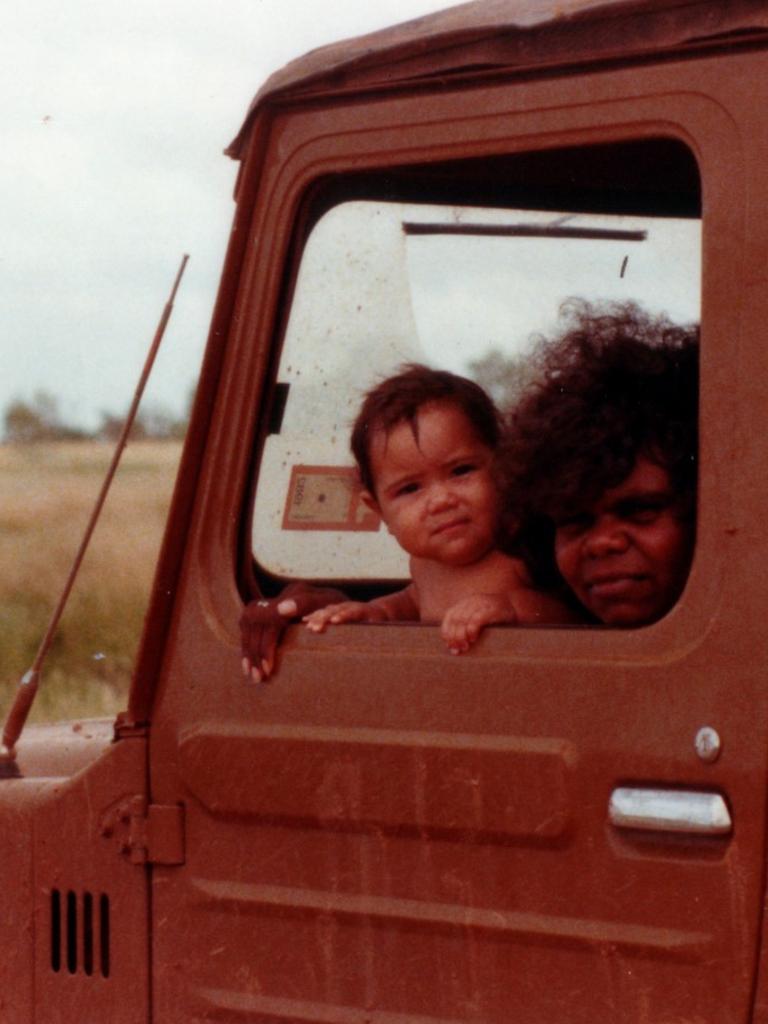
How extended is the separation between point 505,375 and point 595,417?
34 cm

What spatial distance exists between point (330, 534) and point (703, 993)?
1315 mm

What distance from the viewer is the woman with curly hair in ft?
7.58

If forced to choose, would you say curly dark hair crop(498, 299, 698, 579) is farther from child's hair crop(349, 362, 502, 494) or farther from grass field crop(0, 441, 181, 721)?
grass field crop(0, 441, 181, 721)

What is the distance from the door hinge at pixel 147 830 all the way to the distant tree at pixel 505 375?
0.74 m

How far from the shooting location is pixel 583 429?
2381mm

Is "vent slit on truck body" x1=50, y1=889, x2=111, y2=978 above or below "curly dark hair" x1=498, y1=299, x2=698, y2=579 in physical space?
below

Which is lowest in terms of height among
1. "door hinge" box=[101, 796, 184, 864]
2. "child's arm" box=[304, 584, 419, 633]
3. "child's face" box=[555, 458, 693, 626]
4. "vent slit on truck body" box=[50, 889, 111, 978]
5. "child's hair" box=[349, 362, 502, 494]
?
"vent slit on truck body" box=[50, 889, 111, 978]

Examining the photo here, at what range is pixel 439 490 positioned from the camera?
258cm

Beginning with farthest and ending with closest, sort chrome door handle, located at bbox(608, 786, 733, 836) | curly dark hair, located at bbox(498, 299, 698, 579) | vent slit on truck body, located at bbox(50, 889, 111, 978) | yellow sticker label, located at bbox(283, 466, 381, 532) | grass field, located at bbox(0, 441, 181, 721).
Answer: grass field, located at bbox(0, 441, 181, 721) < yellow sticker label, located at bbox(283, 466, 381, 532) < vent slit on truck body, located at bbox(50, 889, 111, 978) < curly dark hair, located at bbox(498, 299, 698, 579) < chrome door handle, located at bbox(608, 786, 733, 836)

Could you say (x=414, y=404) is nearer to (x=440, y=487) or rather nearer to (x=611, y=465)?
(x=440, y=487)

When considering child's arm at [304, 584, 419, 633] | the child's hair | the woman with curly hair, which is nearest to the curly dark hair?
the woman with curly hair

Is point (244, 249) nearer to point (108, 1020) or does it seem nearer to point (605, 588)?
point (605, 588)

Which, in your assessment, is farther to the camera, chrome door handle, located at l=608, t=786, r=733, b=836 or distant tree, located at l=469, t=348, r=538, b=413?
distant tree, located at l=469, t=348, r=538, b=413

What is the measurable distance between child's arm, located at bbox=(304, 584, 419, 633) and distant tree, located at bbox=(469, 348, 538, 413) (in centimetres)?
31
